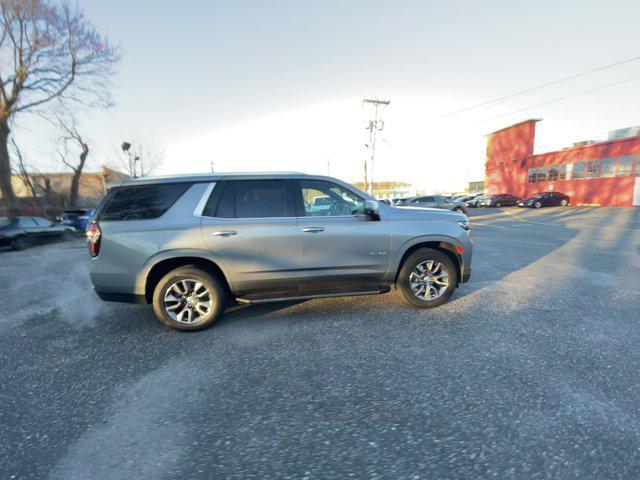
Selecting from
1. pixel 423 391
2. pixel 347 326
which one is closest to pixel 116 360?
pixel 347 326

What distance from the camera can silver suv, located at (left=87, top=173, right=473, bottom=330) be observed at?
3525 mm

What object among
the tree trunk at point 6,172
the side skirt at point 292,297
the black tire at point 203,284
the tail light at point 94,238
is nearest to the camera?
the tail light at point 94,238

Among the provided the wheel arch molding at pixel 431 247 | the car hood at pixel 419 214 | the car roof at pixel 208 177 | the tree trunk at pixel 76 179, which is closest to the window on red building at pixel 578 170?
the car hood at pixel 419 214

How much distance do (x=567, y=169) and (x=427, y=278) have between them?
36.3 meters

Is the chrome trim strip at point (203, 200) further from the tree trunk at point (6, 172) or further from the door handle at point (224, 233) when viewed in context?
the tree trunk at point (6, 172)

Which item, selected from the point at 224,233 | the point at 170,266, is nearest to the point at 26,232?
the point at 170,266

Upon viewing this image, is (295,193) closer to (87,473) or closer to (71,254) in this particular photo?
(87,473)

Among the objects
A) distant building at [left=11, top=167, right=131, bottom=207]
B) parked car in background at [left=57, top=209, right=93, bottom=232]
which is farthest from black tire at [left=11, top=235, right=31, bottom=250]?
distant building at [left=11, top=167, right=131, bottom=207]

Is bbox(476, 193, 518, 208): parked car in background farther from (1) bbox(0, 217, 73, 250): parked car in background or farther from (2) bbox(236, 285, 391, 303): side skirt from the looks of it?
(1) bbox(0, 217, 73, 250): parked car in background

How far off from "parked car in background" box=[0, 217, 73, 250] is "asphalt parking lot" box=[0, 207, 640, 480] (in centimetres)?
1014

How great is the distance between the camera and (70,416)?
7.46 feet

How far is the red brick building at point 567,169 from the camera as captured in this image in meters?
25.4

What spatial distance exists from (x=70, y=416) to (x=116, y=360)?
829 mm

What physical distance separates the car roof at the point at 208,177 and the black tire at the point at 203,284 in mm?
1111
